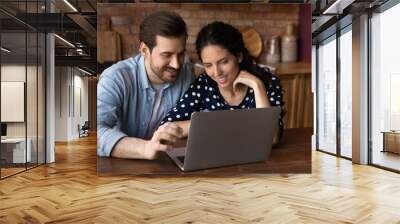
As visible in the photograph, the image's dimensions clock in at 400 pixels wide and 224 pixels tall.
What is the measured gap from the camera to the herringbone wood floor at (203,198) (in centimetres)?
385

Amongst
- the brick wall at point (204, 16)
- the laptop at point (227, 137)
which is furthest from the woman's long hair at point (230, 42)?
the laptop at point (227, 137)

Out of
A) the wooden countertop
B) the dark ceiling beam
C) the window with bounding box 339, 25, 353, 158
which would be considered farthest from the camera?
the window with bounding box 339, 25, 353, 158

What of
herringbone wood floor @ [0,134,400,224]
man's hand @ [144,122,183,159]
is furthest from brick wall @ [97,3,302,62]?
herringbone wood floor @ [0,134,400,224]

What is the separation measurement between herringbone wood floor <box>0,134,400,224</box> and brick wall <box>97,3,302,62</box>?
1.68m

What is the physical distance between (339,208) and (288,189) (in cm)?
104

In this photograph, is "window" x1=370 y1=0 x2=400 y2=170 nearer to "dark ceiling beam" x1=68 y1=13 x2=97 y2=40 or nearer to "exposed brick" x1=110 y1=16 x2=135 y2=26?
"exposed brick" x1=110 y1=16 x2=135 y2=26

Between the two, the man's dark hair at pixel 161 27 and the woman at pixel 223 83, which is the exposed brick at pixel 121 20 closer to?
the man's dark hair at pixel 161 27

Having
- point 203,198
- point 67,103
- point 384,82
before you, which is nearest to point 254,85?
point 203,198

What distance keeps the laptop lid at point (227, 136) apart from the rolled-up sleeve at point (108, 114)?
5.61ft

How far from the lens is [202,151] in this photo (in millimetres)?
3367

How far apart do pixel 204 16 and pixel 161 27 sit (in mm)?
543

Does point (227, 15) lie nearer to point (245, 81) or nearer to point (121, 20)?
point (245, 81)

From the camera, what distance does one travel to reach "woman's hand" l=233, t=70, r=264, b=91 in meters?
4.81

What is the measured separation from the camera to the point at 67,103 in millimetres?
14719
